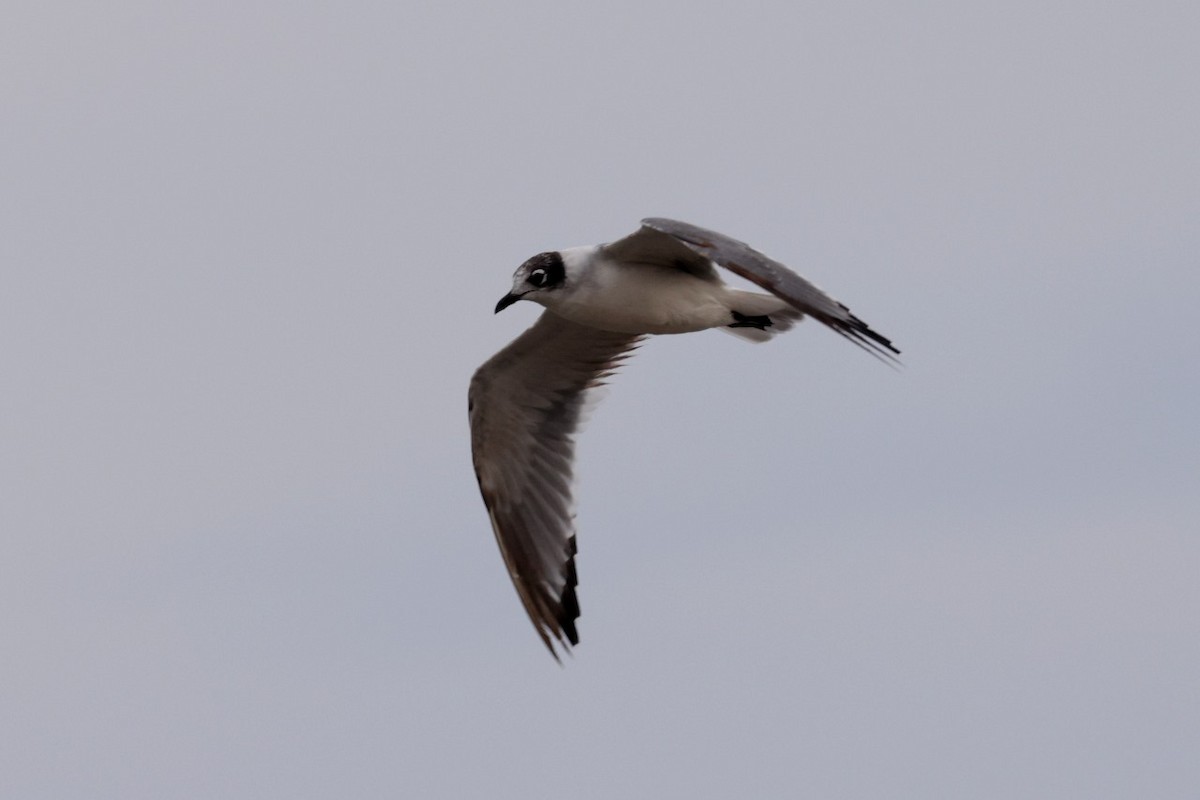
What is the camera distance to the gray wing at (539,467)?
42.9 feet

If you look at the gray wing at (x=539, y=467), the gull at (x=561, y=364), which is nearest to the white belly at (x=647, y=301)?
the gull at (x=561, y=364)

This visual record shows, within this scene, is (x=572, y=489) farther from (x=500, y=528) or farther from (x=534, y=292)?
(x=534, y=292)

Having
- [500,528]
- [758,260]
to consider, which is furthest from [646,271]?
[500,528]

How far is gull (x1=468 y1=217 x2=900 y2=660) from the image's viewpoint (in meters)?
11.5

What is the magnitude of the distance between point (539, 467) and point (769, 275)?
3638 millimetres

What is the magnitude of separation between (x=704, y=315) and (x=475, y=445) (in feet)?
7.26

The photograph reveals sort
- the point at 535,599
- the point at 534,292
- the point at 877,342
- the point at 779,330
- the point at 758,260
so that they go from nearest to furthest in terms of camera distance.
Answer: the point at 877,342 < the point at 758,260 < the point at 534,292 < the point at 779,330 < the point at 535,599

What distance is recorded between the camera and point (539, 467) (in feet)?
43.7

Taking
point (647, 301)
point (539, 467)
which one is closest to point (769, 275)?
point (647, 301)

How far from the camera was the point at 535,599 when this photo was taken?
13172mm

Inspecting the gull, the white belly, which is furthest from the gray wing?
the white belly

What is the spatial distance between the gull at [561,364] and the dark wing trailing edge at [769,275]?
70 centimetres

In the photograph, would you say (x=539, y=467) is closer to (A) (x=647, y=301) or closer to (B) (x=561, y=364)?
(B) (x=561, y=364)

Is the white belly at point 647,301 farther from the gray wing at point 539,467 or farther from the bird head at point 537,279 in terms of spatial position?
the gray wing at point 539,467
